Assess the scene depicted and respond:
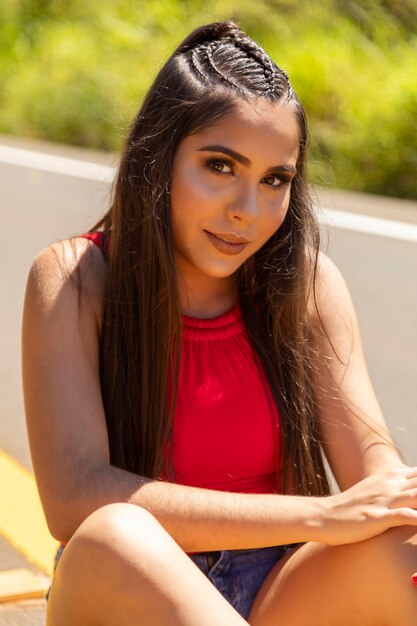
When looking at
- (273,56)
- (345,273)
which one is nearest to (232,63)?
(345,273)

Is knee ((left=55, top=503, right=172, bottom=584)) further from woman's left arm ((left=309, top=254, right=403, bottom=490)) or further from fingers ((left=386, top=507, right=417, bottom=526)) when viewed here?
woman's left arm ((left=309, top=254, right=403, bottom=490))

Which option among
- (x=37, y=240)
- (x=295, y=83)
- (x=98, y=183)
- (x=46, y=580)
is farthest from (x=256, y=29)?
(x=46, y=580)

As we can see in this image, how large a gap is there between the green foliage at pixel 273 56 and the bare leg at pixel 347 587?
7.98 meters

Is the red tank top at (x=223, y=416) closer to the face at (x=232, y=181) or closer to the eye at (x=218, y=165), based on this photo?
the face at (x=232, y=181)

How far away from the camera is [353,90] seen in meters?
13.9

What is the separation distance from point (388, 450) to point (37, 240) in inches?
236

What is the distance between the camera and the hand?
94.5 inches

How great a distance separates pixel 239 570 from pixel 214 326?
1.70 feet

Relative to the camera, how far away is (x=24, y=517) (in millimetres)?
3904

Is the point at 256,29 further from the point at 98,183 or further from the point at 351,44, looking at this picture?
the point at 98,183

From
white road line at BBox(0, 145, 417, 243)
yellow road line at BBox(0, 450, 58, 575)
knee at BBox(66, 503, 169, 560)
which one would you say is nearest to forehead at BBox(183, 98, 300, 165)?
knee at BBox(66, 503, 169, 560)

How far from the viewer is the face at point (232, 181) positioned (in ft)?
8.46

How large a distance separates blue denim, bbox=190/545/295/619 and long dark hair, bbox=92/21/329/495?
6.9 inches

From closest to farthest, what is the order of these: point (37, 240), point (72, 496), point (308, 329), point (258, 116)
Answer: point (72, 496), point (258, 116), point (308, 329), point (37, 240)
